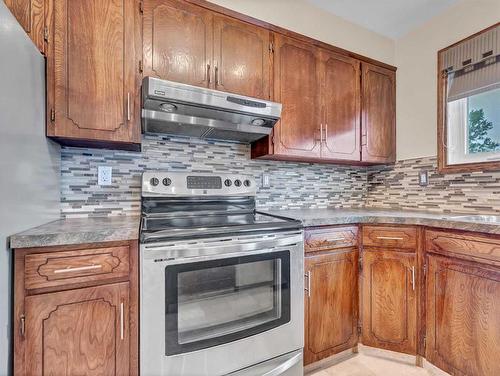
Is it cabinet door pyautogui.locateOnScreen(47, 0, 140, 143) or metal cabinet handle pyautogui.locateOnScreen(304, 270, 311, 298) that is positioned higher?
cabinet door pyautogui.locateOnScreen(47, 0, 140, 143)

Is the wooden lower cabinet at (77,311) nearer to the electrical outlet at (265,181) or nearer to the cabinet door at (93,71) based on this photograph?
the cabinet door at (93,71)

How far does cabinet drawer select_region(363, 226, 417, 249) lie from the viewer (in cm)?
165

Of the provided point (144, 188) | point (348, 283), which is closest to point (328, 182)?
point (348, 283)

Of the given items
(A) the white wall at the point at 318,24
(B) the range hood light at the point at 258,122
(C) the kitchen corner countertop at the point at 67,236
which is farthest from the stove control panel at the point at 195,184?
(A) the white wall at the point at 318,24

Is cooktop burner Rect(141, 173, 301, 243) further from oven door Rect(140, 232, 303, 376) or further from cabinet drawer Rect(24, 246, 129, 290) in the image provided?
cabinet drawer Rect(24, 246, 129, 290)

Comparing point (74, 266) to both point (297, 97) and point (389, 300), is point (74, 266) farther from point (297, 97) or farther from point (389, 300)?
point (389, 300)

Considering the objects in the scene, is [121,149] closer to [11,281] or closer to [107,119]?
[107,119]

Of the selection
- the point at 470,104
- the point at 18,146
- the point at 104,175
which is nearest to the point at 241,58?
the point at 104,175

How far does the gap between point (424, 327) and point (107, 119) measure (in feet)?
7.37

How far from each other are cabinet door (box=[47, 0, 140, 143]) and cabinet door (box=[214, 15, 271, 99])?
1.60 ft

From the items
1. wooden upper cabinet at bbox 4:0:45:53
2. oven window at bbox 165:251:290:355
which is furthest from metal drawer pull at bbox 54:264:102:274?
wooden upper cabinet at bbox 4:0:45:53

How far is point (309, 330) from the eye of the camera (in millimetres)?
1588

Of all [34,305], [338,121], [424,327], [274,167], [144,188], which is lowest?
[424,327]

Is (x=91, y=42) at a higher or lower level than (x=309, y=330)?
higher
